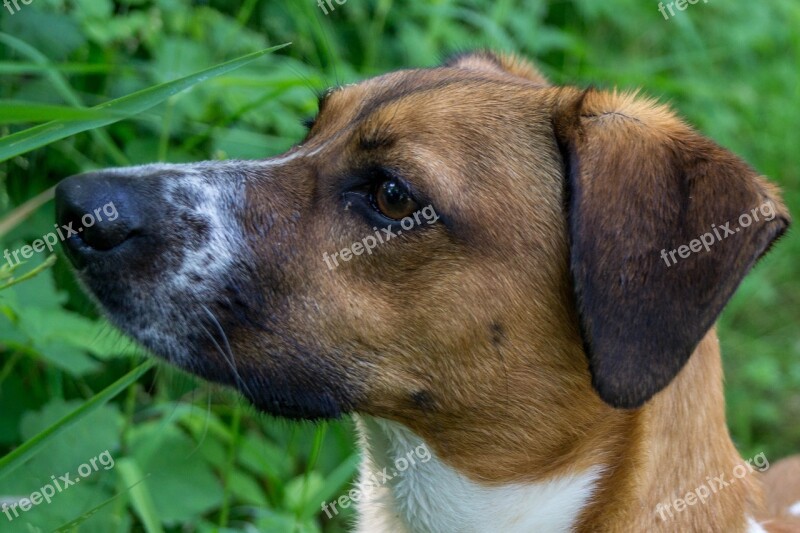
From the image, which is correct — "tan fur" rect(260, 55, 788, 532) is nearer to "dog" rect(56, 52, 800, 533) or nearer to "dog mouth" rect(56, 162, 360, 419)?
"dog" rect(56, 52, 800, 533)

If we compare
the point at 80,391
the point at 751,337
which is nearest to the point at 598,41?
the point at 751,337

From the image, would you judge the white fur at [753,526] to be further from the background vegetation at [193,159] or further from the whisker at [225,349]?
the whisker at [225,349]

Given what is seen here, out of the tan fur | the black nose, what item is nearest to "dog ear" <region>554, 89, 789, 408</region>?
the tan fur

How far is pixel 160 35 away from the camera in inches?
194

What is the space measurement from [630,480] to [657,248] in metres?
0.72

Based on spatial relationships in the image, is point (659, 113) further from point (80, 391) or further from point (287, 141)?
point (80, 391)

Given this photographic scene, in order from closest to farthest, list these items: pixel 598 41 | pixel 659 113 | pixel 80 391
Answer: pixel 659 113 < pixel 80 391 < pixel 598 41

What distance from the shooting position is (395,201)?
10.2 ft

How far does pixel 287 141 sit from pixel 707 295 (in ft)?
8.24

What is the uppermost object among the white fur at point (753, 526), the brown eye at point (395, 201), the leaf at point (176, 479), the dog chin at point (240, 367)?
the brown eye at point (395, 201)

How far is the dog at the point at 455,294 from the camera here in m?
3.03

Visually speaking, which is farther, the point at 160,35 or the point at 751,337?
the point at 751,337

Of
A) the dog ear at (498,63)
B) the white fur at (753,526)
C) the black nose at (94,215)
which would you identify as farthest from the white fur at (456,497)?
the dog ear at (498,63)

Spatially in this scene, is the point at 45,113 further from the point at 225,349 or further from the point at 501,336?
the point at 501,336
